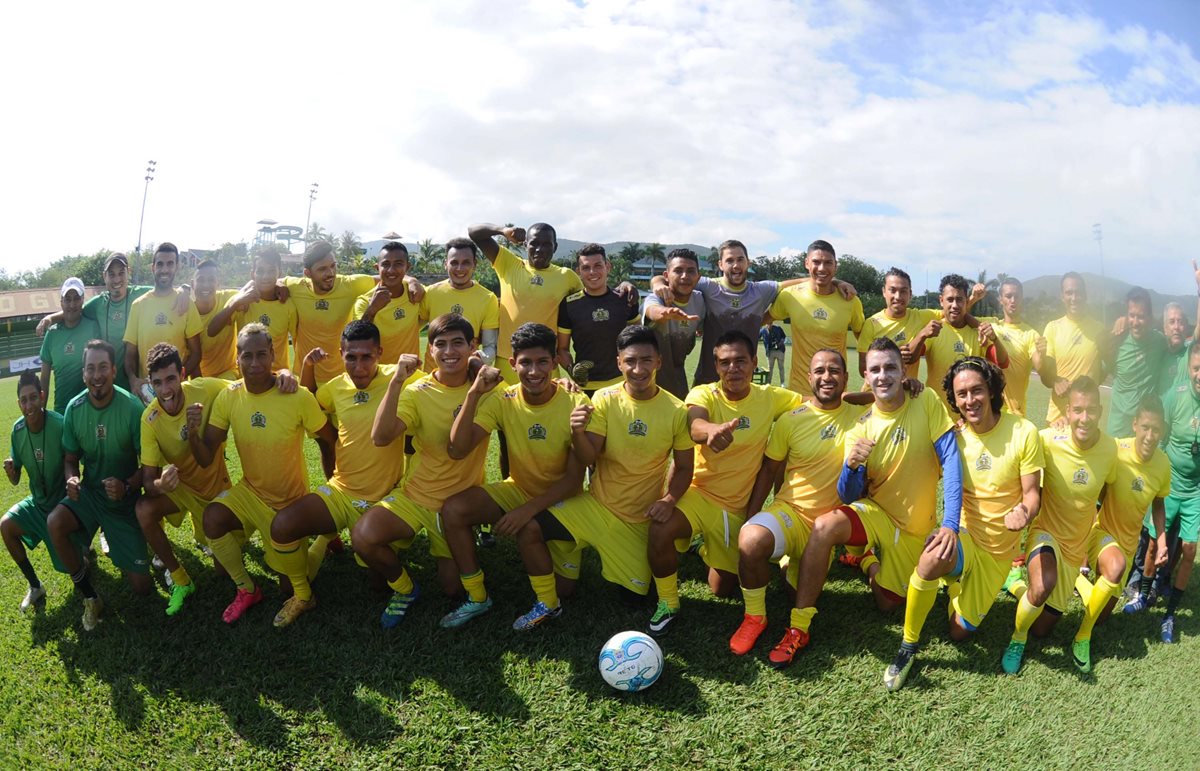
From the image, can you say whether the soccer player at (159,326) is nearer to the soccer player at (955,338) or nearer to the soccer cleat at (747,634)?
the soccer cleat at (747,634)

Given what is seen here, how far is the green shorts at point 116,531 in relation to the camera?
5117 millimetres

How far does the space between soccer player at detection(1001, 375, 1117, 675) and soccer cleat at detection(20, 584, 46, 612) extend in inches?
262

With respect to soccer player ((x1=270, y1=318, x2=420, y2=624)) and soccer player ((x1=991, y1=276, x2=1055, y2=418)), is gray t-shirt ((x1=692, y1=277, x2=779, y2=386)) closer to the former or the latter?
soccer player ((x1=991, y1=276, x2=1055, y2=418))

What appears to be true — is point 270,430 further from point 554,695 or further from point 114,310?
point 114,310

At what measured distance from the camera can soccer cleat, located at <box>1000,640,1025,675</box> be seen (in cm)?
419

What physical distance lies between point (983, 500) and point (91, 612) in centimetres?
594

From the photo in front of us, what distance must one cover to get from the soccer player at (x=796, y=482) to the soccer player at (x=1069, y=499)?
1.24m

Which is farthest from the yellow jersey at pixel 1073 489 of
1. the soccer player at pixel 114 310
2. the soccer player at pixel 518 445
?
the soccer player at pixel 114 310

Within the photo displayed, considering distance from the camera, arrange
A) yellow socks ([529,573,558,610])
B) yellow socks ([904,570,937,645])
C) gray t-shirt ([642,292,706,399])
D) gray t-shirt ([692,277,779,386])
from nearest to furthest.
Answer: yellow socks ([904,570,937,645])
yellow socks ([529,573,558,610])
gray t-shirt ([642,292,706,399])
gray t-shirt ([692,277,779,386])

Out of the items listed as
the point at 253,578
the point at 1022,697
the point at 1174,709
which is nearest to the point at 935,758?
the point at 1022,697

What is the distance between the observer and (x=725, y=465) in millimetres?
4930

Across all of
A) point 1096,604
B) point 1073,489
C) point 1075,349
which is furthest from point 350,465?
point 1075,349

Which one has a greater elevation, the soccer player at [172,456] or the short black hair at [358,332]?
the short black hair at [358,332]

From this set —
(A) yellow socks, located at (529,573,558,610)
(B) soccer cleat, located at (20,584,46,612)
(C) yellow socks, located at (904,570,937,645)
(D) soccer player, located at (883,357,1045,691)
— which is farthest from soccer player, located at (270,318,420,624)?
(D) soccer player, located at (883,357,1045,691)
